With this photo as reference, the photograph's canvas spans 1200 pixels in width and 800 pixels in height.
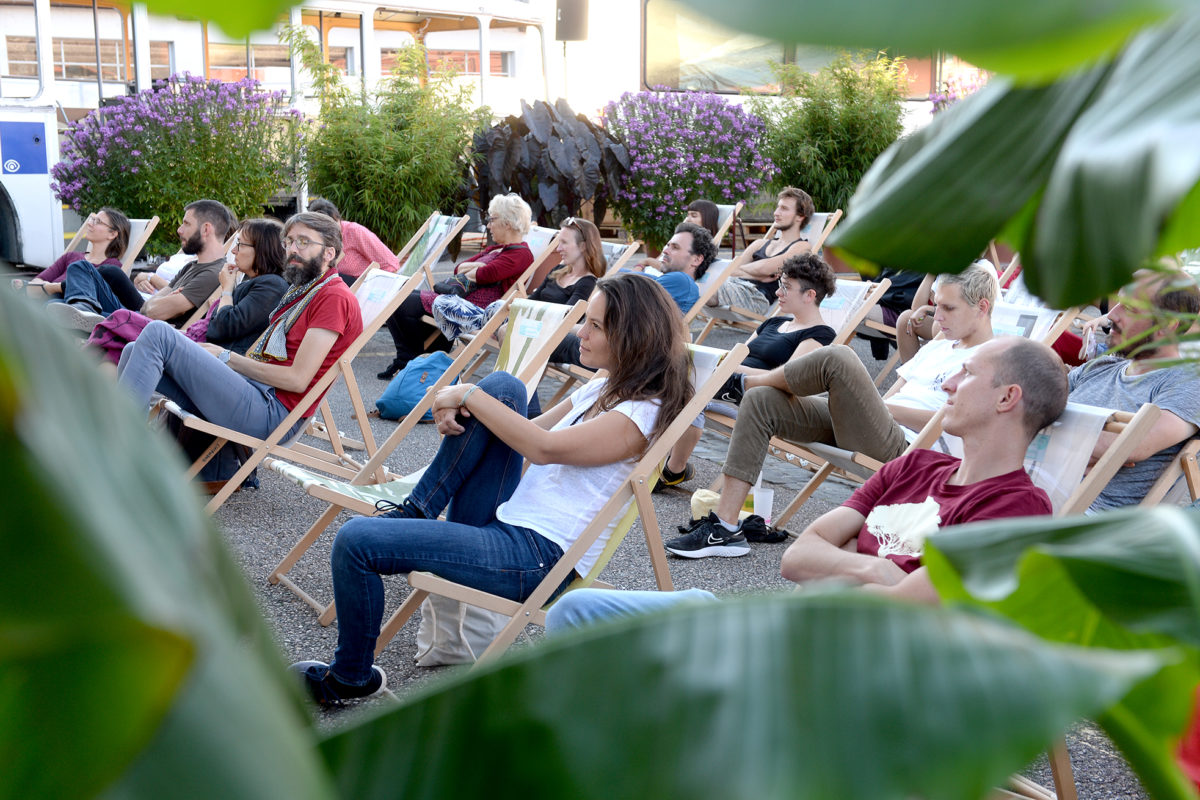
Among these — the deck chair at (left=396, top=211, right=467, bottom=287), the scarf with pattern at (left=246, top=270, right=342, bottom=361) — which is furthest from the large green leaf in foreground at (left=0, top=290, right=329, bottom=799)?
the deck chair at (left=396, top=211, right=467, bottom=287)

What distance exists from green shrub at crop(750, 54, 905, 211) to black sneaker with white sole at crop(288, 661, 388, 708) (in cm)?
919

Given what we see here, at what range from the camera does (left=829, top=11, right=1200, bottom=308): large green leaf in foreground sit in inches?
19.6

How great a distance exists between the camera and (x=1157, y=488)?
301 centimetres

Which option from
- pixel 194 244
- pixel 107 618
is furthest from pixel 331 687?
pixel 194 244

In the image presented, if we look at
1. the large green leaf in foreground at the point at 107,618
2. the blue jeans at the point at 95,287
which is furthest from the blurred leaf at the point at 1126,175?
the blue jeans at the point at 95,287

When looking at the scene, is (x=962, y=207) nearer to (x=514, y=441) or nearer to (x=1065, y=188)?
(x=1065, y=188)

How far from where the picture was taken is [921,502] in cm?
260

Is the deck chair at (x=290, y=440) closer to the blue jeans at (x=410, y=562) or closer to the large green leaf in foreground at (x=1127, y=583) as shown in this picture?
the blue jeans at (x=410, y=562)

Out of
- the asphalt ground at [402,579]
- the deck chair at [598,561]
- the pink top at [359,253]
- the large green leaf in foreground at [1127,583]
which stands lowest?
the asphalt ground at [402,579]

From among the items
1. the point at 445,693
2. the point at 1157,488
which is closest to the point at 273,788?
the point at 445,693

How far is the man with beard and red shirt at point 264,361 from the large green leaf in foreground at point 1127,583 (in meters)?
3.89

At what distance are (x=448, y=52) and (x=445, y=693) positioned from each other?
10.9m

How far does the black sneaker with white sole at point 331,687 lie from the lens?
2.76 meters

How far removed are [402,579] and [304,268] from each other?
5.62ft
